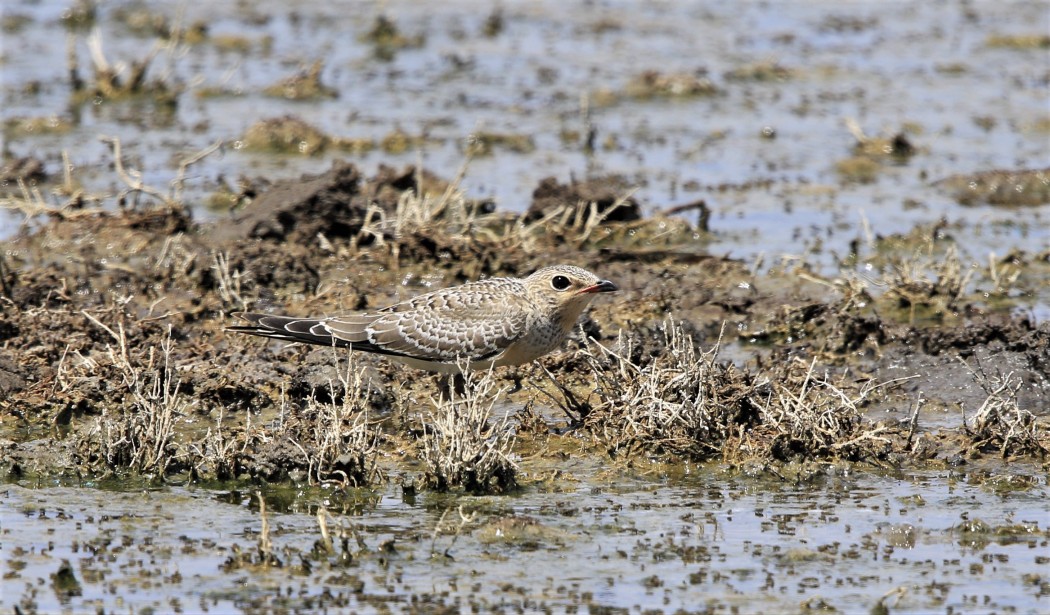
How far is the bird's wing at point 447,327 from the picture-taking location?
10.0 meters

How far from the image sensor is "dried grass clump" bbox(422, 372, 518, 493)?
28.2 ft

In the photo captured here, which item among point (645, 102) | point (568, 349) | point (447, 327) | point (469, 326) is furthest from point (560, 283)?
point (645, 102)

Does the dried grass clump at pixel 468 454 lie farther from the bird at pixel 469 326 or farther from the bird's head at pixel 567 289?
the bird's head at pixel 567 289

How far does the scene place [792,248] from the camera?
48.2 feet

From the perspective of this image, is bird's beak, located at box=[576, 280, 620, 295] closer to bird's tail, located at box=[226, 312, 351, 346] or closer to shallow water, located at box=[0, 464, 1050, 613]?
shallow water, located at box=[0, 464, 1050, 613]

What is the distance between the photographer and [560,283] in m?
10.2

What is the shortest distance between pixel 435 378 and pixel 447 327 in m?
0.69

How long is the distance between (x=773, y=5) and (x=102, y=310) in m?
19.5

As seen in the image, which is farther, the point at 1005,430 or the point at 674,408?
the point at 1005,430

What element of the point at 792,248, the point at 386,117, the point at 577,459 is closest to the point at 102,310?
the point at 577,459

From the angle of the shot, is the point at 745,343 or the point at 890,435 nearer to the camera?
the point at 890,435

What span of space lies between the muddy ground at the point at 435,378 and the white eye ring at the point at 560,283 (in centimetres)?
48

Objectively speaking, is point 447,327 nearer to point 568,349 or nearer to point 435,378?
point 435,378

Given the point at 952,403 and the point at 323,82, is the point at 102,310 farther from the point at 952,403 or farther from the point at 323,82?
the point at 323,82
